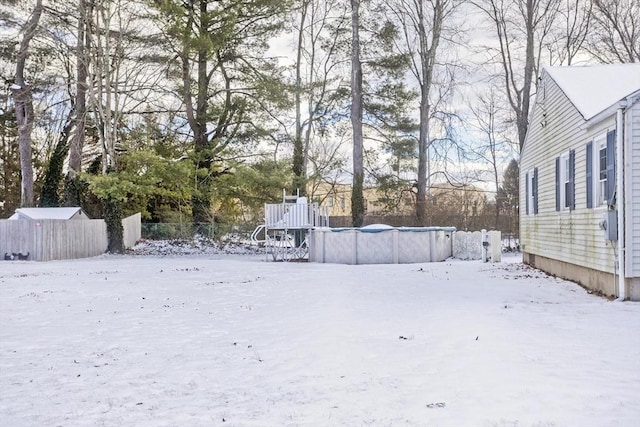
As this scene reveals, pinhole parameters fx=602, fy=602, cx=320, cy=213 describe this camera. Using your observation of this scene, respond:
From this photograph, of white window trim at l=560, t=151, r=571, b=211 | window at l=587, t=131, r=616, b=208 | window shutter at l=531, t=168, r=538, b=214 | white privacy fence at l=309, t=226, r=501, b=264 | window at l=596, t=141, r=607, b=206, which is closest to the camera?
window at l=587, t=131, r=616, b=208

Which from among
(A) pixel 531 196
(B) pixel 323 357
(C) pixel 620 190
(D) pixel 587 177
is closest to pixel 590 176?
(D) pixel 587 177

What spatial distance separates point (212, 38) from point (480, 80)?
13836 mm

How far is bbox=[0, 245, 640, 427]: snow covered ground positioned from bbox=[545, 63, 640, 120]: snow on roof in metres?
3.55

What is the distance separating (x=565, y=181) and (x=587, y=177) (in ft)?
5.61

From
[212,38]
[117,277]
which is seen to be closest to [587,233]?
[117,277]

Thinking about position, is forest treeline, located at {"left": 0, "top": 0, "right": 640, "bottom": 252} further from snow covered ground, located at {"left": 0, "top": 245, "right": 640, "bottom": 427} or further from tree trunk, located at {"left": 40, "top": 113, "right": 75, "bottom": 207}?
snow covered ground, located at {"left": 0, "top": 245, "right": 640, "bottom": 427}

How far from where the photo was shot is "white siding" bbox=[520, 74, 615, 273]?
10.9 m

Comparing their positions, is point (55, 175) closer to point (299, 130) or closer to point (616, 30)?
point (299, 130)

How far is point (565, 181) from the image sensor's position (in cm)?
1287

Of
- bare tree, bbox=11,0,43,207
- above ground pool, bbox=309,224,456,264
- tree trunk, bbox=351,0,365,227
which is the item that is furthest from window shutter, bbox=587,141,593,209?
bare tree, bbox=11,0,43,207

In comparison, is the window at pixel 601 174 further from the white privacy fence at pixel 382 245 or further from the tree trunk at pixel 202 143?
the tree trunk at pixel 202 143

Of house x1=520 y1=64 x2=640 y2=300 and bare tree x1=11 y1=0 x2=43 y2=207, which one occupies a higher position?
bare tree x1=11 y1=0 x2=43 y2=207

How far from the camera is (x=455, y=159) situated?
33.2m

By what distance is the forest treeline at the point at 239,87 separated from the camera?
78.7 ft
